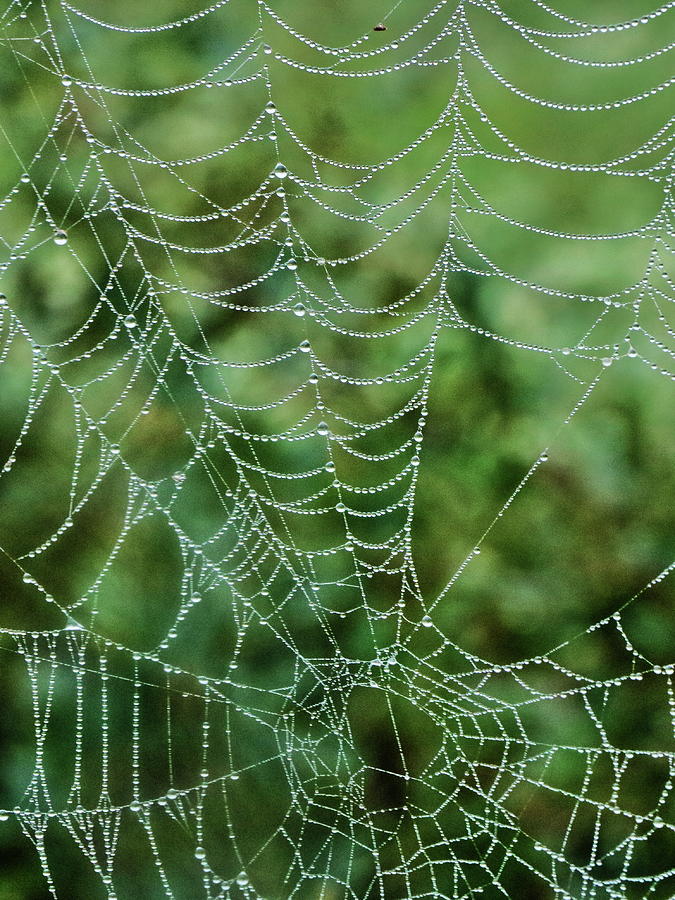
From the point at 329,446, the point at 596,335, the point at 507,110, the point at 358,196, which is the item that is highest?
the point at 507,110

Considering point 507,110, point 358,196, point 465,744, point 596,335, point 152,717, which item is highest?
point 507,110

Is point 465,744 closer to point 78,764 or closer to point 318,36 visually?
point 78,764

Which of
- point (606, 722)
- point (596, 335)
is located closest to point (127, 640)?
point (606, 722)

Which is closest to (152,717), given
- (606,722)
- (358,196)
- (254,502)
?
(254,502)

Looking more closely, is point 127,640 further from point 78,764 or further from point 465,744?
point 465,744

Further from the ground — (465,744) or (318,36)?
(318,36)

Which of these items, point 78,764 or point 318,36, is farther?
point 78,764
